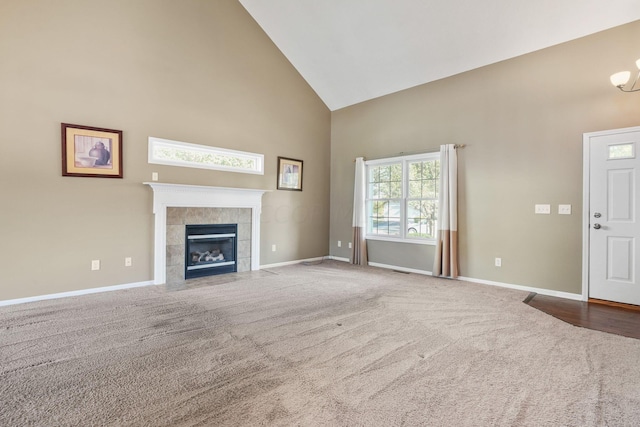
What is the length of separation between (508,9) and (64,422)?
5603mm

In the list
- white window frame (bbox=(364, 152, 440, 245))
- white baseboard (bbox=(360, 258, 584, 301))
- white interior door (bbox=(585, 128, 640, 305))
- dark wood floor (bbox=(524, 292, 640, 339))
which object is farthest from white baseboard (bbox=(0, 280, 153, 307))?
white interior door (bbox=(585, 128, 640, 305))

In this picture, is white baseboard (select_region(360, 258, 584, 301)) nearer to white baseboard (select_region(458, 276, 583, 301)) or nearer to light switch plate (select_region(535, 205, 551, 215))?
white baseboard (select_region(458, 276, 583, 301))

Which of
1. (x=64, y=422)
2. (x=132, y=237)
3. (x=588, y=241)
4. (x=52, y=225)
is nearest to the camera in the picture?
(x=64, y=422)

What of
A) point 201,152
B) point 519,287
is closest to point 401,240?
point 519,287

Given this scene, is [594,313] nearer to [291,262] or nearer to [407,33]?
[407,33]

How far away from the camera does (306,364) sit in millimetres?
2176

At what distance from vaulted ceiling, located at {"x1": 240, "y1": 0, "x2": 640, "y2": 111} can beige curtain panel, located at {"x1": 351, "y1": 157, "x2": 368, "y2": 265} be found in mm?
1538

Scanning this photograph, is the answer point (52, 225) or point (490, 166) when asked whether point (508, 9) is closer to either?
point (490, 166)

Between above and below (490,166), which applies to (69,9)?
above

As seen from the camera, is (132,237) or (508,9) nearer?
(508,9)

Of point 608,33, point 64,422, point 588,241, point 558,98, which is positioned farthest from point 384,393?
point 608,33

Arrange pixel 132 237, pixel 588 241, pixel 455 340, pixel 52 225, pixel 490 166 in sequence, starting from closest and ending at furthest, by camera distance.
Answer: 1. pixel 455 340
2. pixel 52 225
3. pixel 588 241
4. pixel 132 237
5. pixel 490 166

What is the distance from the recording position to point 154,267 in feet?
14.3

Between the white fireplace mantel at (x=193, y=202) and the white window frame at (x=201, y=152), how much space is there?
1.22ft
